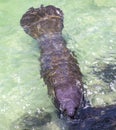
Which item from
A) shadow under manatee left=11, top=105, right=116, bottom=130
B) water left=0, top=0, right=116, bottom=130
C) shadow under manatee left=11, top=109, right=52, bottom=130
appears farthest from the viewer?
water left=0, top=0, right=116, bottom=130

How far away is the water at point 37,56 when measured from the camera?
7230 millimetres

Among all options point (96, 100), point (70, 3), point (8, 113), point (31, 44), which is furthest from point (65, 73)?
point (70, 3)

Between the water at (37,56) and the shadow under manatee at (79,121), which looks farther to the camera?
the water at (37,56)

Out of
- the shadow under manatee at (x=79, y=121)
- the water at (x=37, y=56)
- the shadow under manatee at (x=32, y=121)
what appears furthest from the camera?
the water at (x=37, y=56)

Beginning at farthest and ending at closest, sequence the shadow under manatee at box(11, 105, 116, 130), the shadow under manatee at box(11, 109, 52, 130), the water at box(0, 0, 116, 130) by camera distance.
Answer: the water at box(0, 0, 116, 130) < the shadow under manatee at box(11, 109, 52, 130) < the shadow under manatee at box(11, 105, 116, 130)

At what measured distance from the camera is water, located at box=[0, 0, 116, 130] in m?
7.23

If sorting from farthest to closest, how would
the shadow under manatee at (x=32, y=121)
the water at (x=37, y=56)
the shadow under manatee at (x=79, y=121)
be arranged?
the water at (x=37, y=56) → the shadow under manatee at (x=32, y=121) → the shadow under manatee at (x=79, y=121)

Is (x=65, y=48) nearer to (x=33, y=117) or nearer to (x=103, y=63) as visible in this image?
(x=103, y=63)

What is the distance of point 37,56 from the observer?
8.74 metres

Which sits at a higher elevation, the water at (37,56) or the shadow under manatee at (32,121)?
the water at (37,56)

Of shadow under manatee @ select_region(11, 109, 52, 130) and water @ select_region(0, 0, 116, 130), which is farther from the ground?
water @ select_region(0, 0, 116, 130)

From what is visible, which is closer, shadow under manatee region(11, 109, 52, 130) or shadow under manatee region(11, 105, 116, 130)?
shadow under manatee region(11, 105, 116, 130)

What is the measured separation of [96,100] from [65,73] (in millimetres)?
797

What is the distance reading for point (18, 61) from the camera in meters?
8.64
